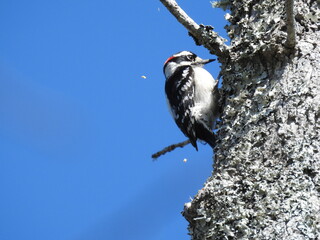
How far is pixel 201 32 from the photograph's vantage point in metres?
2.63

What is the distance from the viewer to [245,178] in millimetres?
1902

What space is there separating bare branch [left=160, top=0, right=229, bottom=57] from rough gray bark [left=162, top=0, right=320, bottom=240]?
0.30 ft

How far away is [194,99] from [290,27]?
173 cm

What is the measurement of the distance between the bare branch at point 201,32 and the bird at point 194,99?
938 millimetres

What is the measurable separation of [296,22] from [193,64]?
6.37ft

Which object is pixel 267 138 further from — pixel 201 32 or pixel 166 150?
pixel 166 150

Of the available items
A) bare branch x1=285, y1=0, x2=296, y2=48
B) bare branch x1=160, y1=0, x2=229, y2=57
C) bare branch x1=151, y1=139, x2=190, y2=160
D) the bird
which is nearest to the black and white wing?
the bird

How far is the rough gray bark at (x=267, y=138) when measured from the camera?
5.63 feet

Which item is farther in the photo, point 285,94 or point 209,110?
point 209,110

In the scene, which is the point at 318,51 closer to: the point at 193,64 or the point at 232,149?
the point at 232,149

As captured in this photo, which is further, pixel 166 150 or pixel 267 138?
pixel 166 150

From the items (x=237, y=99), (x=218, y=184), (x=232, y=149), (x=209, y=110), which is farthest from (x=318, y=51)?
(x=209, y=110)

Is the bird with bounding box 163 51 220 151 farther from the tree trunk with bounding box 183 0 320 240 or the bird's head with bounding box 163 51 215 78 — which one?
the tree trunk with bounding box 183 0 320 240

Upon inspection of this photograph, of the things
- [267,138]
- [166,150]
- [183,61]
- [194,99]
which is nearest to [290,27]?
[267,138]
